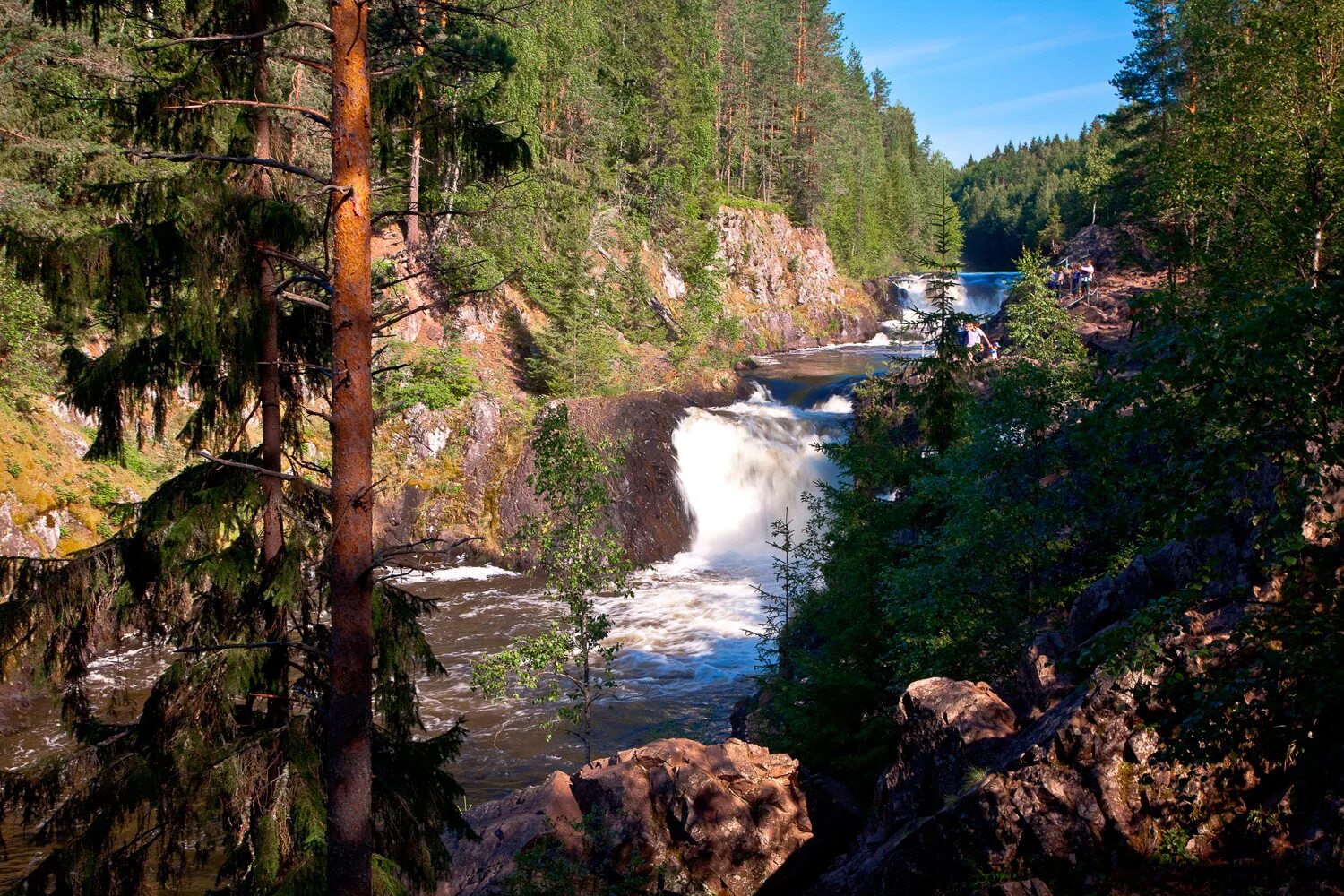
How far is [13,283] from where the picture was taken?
1823cm

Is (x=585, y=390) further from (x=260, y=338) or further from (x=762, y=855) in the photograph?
(x=260, y=338)

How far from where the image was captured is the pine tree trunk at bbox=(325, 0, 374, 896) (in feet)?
15.7

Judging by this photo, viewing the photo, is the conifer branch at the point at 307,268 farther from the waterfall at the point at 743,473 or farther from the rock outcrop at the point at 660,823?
the waterfall at the point at 743,473

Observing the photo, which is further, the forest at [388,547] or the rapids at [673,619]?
the rapids at [673,619]

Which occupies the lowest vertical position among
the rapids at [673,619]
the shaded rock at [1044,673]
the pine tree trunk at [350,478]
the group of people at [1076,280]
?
the rapids at [673,619]

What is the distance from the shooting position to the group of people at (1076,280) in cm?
2978

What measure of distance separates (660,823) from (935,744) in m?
3.48

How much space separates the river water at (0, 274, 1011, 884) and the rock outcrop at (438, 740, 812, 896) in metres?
2.09

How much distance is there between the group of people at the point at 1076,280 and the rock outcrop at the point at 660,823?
24.8m

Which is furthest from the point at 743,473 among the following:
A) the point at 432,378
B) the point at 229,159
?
the point at 229,159

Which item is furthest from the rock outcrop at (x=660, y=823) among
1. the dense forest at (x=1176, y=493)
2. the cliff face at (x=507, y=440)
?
the cliff face at (x=507, y=440)

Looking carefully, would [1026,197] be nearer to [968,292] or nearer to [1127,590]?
[968,292]

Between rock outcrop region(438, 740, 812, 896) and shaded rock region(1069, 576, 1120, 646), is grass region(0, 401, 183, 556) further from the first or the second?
shaded rock region(1069, 576, 1120, 646)

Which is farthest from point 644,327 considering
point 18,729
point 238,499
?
point 238,499
